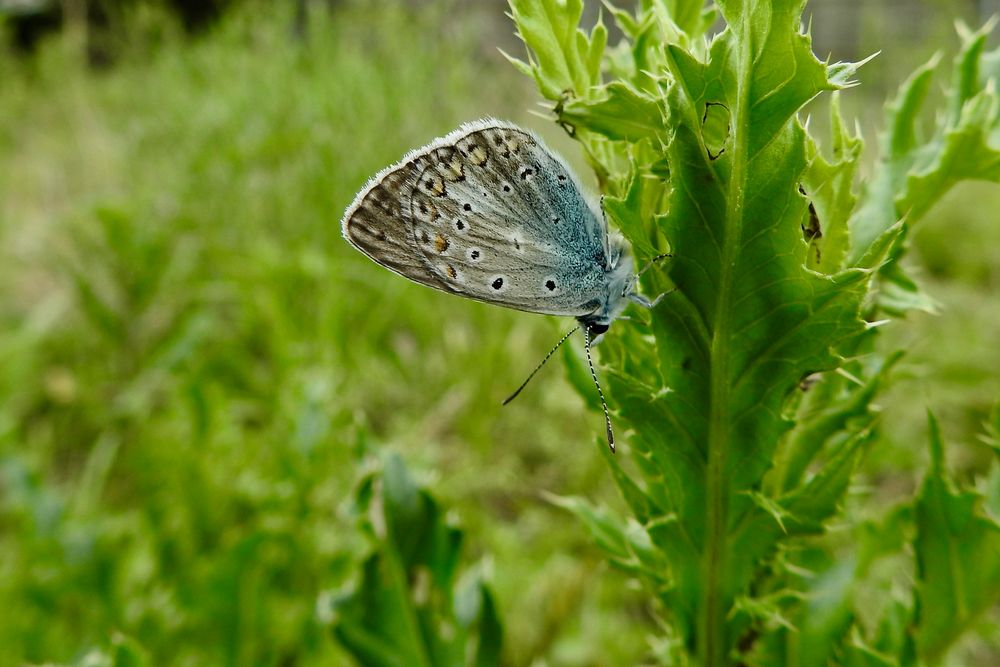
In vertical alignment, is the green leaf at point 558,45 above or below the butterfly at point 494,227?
above

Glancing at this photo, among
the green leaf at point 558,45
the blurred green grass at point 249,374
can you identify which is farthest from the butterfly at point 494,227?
the blurred green grass at point 249,374

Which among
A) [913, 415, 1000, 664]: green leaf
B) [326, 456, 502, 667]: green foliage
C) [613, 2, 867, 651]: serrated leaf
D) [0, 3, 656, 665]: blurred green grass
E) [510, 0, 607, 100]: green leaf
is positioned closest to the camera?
[613, 2, 867, 651]: serrated leaf

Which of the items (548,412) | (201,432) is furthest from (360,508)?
(548,412)

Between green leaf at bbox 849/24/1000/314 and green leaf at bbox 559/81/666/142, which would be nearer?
green leaf at bbox 559/81/666/142

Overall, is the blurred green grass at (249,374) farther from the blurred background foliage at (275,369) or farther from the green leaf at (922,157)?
the green leaf at (922,157)

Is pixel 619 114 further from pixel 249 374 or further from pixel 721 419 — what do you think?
pixel 249 374

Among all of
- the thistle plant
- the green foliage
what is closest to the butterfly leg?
the thistle plant

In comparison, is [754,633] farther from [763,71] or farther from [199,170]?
[199,170]

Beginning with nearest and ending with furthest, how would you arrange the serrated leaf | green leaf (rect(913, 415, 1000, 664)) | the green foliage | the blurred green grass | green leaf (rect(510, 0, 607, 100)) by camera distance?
1. the serrated leaf
2. green leaf (rect(510, 0, 607, 100))
3. green leaf (rect(913, 415, 1000, 664))
4. the green foliage
5. the blurred green grass

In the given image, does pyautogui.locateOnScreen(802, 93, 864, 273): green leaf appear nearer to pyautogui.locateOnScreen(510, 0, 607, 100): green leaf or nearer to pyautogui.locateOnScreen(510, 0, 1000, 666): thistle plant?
pyautogui.locateOnScreen(510, 0, 1000, 666): thistle plant
